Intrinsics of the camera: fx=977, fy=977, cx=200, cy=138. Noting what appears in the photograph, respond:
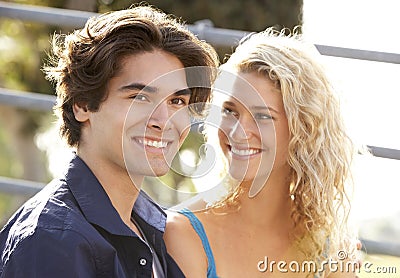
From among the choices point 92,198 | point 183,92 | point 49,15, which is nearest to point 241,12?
point 49,15

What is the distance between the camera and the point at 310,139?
276cm

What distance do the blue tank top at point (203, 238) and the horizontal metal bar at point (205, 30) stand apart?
73 cm

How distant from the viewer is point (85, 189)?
2.29 m

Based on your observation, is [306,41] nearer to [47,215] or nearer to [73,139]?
[73,139]

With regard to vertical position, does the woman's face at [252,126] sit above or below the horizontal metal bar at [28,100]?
above

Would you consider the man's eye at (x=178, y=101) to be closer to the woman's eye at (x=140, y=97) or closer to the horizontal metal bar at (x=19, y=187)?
the woman's eye at (x=140, y=97)

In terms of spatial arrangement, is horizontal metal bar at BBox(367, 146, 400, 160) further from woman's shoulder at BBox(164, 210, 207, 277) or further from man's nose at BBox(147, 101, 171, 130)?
man's nose at BBox(147, 101, 171, 130)

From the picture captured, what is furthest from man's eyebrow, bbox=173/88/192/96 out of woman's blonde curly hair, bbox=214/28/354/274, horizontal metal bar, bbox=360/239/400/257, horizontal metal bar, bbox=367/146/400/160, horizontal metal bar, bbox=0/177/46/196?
A: horizontal metal bar, bbox=0/177/46/196

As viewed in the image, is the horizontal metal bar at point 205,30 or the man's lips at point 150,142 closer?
the man's lips at point 150,142

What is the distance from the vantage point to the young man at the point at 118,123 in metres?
2.26

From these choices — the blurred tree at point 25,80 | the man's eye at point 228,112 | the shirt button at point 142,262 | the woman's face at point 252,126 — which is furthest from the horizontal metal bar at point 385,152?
the blurred tree at point 25,80

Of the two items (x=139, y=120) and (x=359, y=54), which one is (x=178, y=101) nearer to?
(x=139, y=120)

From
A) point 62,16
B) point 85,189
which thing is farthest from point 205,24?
point 85,189

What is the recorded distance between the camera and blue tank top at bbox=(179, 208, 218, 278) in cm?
271
